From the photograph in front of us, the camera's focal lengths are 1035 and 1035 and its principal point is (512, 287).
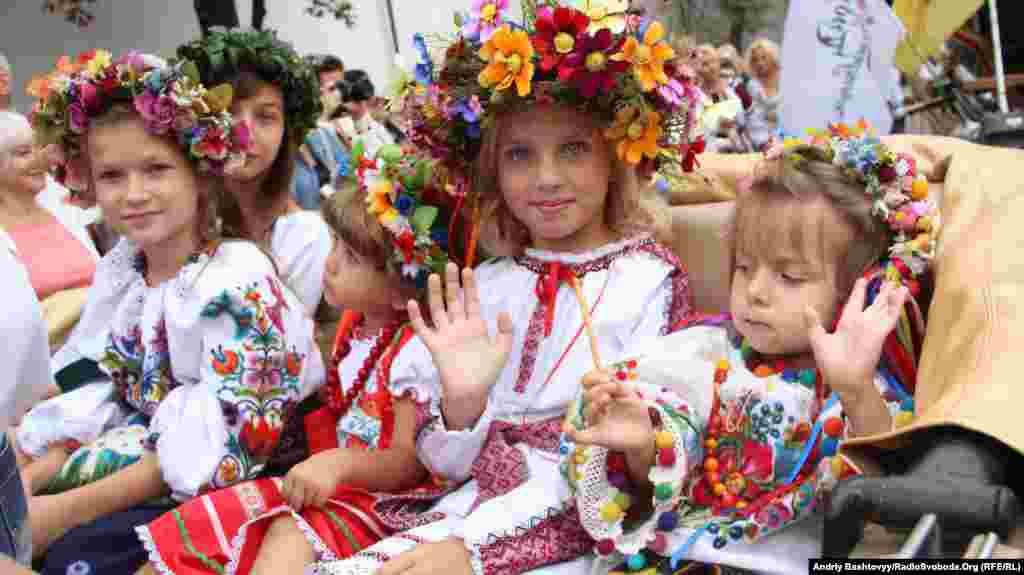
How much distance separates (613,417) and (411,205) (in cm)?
86

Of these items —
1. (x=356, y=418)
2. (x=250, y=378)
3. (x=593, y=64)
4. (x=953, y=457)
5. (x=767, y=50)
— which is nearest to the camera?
(x=953, y=457)

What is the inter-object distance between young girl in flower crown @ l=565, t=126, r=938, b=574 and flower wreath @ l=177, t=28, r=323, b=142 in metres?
1.55

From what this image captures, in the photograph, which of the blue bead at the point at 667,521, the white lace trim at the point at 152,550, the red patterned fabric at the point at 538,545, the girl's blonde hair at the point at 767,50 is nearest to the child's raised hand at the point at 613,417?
the blue bead at the point at 667,521

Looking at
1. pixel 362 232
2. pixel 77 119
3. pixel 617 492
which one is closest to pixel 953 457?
pixel 617 492

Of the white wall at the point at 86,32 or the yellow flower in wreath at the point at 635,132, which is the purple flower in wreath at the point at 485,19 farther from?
the white wall at the point at 86,32

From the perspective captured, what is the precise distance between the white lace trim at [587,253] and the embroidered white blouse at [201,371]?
607 mm

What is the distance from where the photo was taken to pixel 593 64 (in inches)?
82.6

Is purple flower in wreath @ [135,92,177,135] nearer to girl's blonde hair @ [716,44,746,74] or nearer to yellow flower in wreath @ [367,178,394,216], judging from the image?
yellow flower in wreath @ [367,178,394,216]

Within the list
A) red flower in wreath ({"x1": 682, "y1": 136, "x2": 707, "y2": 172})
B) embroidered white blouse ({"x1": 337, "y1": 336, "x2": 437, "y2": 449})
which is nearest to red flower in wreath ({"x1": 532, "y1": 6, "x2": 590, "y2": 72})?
red flower in wreath ({"x1": 682, "y1": 136, "x2": 707, "y2": 172})

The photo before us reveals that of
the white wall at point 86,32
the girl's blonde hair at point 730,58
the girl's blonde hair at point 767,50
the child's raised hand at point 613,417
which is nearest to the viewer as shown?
the child's raised hand at point 613,417

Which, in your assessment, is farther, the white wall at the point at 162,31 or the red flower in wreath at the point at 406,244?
the white wall at the point at 162,31

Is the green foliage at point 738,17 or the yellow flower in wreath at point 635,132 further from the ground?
the green foliage at point 738,17

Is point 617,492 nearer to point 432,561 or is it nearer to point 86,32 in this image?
point 432,561

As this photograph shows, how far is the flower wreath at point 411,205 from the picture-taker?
7.78 ft
